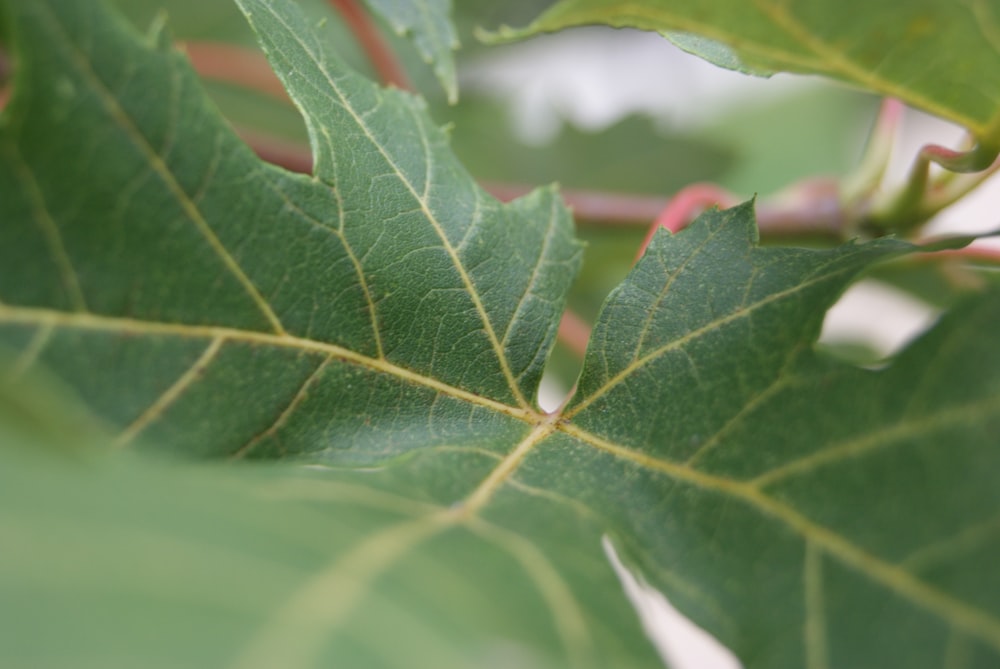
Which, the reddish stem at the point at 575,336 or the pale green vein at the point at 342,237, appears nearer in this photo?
the pale green vein at the point at 342,237

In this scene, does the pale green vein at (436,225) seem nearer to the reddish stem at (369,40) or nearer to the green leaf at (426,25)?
the green leaf at (426,25)

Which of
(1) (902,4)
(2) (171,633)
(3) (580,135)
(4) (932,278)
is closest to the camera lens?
(2) (171,633)

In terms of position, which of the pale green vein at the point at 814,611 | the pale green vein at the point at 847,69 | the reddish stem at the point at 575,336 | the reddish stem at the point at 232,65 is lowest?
the pale green vein at the point at 814,611

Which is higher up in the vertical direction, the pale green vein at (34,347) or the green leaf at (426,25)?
the green leaf at (426,25)

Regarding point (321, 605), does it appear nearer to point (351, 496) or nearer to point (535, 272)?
point (351, 496)

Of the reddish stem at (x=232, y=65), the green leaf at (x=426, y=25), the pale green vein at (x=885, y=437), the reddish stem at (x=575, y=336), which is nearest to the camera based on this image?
the pale green vein at (x=885, y=437)

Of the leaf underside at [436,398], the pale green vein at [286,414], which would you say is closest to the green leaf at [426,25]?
the leaf underside at [436,398]

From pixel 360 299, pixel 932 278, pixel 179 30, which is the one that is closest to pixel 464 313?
pixel 360 299

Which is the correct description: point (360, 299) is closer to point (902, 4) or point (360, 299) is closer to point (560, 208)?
point (560, 208)
